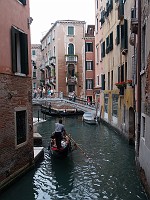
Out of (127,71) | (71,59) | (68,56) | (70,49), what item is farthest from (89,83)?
(127,71)

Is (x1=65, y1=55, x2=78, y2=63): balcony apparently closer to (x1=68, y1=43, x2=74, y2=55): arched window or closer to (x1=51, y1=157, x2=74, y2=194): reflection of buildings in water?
(x1=68, y1=43, x2=74, y2=55): arched window

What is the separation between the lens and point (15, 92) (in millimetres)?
8180

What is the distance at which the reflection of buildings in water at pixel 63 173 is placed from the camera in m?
8.16

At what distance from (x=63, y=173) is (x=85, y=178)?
0.88 metres

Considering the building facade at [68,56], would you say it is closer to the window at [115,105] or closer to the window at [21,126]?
the window at [115,105]

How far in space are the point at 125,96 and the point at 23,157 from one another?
7.28m

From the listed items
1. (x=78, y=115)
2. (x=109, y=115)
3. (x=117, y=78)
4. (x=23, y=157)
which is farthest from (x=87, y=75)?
(x=23, y=157)

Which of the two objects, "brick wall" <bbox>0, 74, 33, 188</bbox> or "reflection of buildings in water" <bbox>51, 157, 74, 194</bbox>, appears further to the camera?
"reflection of buildings in water" <bbox>51, 157, 74, 194</bbox>

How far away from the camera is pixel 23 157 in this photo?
8.70 metres

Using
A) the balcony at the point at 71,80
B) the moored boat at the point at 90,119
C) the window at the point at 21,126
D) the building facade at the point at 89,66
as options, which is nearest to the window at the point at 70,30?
the building facade at the point at 89,66

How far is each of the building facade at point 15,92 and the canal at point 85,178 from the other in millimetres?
473

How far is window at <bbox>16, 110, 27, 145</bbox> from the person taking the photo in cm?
846

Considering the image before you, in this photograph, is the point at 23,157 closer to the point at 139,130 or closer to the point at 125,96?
the point at 139,130

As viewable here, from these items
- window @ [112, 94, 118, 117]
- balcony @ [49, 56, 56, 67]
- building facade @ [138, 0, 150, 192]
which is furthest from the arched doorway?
balcony @ [49, 56, 56, 67]
